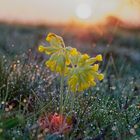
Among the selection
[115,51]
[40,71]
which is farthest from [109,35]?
[40,71]

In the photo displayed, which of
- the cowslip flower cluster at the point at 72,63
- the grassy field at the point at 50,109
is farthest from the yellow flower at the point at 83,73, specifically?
the grassy field at the point at 50,109

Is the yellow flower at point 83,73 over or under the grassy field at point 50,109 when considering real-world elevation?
over

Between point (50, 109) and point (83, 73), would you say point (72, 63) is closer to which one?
point (83, 73)

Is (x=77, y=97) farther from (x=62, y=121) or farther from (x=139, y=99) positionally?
(x=139, y=99)

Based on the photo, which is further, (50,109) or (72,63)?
(50,109)

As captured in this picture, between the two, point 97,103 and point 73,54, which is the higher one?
point 73,54

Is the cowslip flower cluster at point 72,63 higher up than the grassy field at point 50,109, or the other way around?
the cowslip flower cluster at point 72,63

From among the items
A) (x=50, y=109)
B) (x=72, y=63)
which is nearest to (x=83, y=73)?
(x=72, y=63)

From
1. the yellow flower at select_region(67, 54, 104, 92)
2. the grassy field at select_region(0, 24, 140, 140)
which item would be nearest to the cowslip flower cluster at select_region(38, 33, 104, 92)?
the yellow flower at select_region(67, 54, 104, 92)

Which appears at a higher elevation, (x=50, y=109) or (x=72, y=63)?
(x=72, y=63)

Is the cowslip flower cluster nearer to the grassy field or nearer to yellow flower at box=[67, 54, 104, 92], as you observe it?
yellow flower at box=[67, 54, 104, 92]

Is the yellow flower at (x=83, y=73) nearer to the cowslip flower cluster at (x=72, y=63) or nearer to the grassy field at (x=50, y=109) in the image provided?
the cowslip flower cluster at (x=72, y=63)
